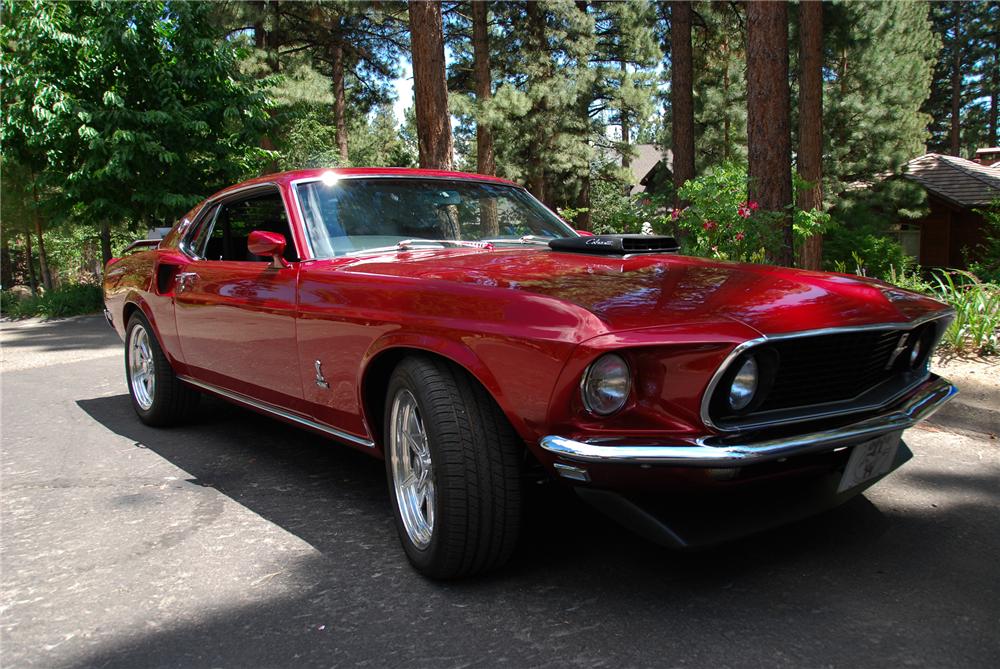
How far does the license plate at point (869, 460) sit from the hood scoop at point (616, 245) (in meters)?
1.31

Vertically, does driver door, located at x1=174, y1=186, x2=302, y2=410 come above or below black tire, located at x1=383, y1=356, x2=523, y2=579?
above

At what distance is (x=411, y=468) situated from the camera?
9.62ft

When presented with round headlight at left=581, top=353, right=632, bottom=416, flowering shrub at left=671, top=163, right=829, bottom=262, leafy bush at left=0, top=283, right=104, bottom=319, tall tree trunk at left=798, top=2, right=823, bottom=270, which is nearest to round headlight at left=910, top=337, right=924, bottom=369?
round headlight at left=581, top=353, right=632, bottom=416

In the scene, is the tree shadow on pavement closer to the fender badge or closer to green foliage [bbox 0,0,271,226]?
the fender badge

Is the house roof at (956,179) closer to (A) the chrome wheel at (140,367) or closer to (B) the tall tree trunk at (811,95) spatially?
(B) the tall tree trunk at (811,95)

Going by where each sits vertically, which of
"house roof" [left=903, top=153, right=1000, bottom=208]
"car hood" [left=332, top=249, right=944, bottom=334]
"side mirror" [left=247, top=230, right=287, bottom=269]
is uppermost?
"house roof" [left=903, top=153, right=1000, bottom=208]

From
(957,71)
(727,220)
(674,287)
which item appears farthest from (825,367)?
(957,71)

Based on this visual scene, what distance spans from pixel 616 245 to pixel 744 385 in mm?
1256

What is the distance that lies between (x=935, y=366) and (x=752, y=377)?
370 cm

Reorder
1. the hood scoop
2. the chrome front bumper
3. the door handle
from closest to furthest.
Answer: the chrome front bumper, the hood scoop, the door handle

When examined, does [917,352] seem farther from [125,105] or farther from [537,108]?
[537,108]

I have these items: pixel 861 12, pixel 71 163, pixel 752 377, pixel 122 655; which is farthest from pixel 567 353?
pixel 861 12

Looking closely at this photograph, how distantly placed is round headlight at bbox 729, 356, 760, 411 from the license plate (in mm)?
473

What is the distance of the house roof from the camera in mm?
25172
